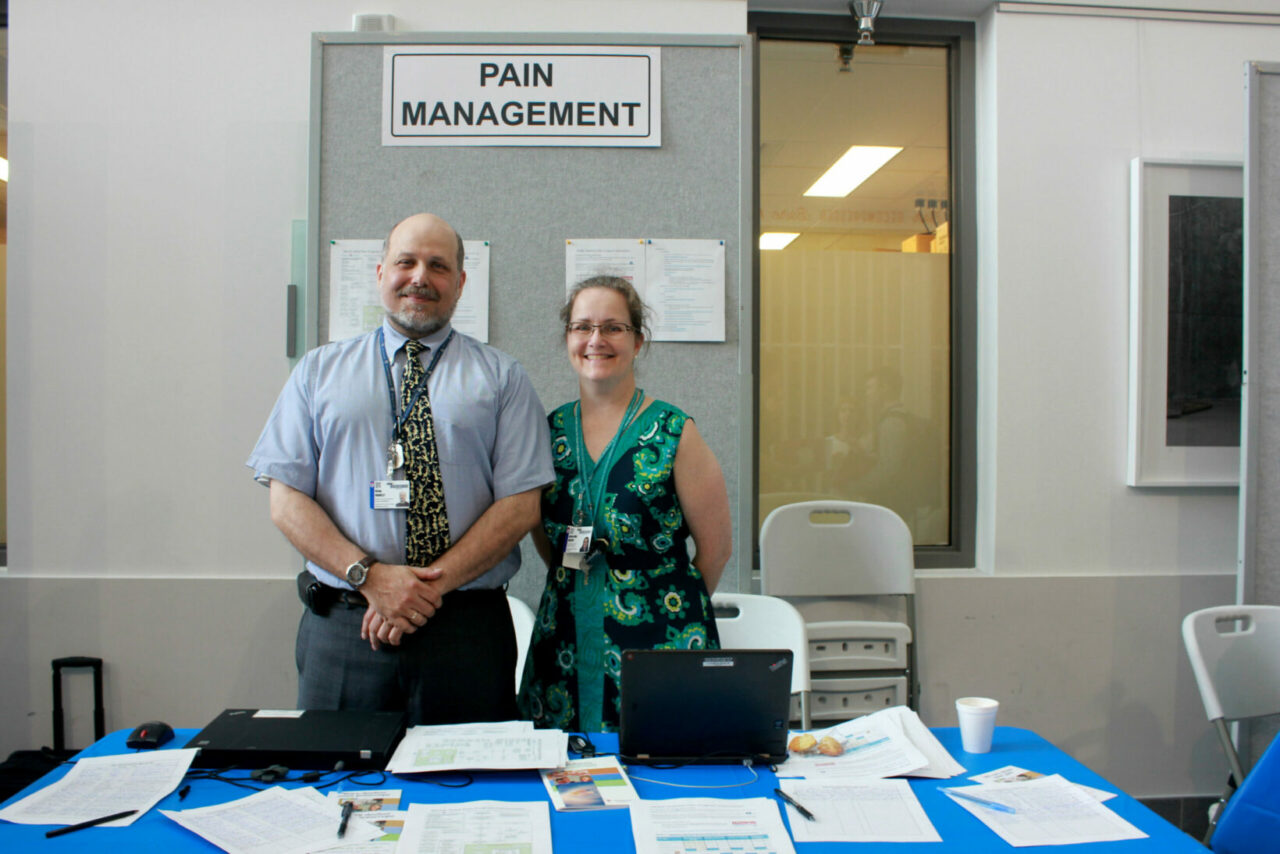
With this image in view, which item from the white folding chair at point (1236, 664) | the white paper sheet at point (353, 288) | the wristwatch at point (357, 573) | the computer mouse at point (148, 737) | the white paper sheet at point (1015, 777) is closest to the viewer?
the white paper sheet at point (1015, 777)

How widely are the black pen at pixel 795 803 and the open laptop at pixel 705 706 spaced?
112 mm

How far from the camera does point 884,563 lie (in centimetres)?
266

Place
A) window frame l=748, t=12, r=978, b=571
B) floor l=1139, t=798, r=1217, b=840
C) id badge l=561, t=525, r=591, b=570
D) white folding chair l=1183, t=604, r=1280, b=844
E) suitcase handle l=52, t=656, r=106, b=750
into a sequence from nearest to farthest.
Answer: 1. id badge l=561, t=525, r=591, b=570
2. white folding chair l=1183, t=604, r=1280, b=844
3. suitcase handle l=52, t=656, r=106, b=750
4. floor l=1139, t=798, r=1217, b=840
5. window frame l=748, t=12, r=978, b=571

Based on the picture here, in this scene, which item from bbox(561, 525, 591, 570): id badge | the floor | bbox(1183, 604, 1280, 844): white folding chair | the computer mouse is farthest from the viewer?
the floor

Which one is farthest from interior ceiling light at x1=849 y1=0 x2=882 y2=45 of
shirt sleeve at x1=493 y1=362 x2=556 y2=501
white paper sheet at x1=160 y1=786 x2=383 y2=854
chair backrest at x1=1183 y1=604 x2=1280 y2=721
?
white paper sheet at x1=160 y1=786 x2=383 y2=854

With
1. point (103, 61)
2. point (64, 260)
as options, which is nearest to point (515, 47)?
point (103, 61)

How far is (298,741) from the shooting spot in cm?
130

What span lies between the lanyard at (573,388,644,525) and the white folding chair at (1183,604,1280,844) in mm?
1430

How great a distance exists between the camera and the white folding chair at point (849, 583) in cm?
258

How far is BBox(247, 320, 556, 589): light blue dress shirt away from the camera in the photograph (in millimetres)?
1676

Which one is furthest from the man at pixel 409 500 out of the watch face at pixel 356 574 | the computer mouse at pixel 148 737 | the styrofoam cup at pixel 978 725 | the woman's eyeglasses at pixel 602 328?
the styrofoam cup at pixel 978 725

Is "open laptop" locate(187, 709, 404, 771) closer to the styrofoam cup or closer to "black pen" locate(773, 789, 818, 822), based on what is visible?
"black pen" locate(773, 789, 818, 822)

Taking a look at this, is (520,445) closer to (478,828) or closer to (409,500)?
(409,500)

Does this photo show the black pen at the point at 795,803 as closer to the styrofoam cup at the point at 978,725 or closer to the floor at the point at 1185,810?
the styrofoam cup at the point at 978,725
